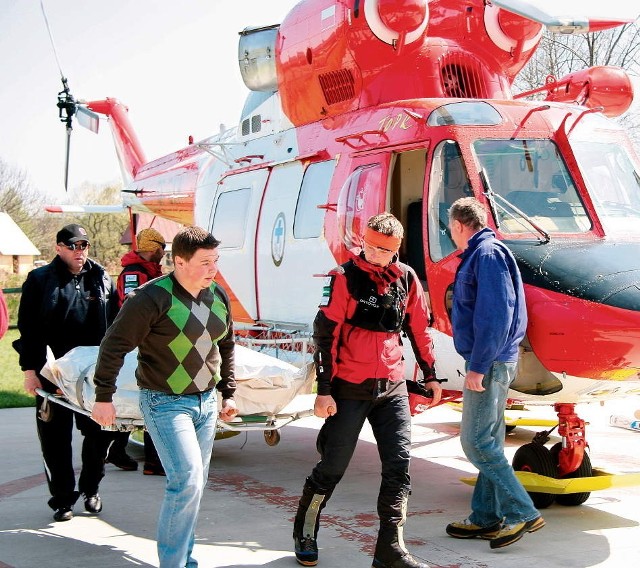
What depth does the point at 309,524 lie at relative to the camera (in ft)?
16.6

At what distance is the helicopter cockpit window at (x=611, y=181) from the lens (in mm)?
6246

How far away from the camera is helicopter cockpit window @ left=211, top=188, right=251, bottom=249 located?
29.2 feet

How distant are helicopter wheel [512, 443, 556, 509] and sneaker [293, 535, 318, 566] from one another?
5.93 feet

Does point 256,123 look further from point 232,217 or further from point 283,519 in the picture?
point 283,519

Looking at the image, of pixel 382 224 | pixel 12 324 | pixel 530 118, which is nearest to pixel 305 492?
pixel 382 224

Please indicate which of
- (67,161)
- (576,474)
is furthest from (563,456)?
(67,161)

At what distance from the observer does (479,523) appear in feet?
18.2

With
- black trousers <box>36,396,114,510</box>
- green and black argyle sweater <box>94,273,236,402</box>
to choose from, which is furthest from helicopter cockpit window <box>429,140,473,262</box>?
black trousers <box>36,396,114,510</box>

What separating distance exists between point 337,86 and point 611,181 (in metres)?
2.48

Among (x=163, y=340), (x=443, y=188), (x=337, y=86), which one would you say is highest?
(x=337, y=86)

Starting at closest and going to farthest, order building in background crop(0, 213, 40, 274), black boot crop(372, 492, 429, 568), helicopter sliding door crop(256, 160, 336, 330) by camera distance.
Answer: black boot crop(372, 492, 429, 568)
helicopter sliding door crop(256, 160, 336, 330)
building in background crop(0, 213, 40, 274)

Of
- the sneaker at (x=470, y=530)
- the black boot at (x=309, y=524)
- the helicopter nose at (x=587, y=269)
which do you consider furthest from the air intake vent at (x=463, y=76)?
the black boot at (x=309, y=524)

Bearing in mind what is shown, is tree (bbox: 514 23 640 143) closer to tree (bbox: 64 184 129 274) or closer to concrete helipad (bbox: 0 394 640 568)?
concrete helipad (bbox: 0 394 640 568)

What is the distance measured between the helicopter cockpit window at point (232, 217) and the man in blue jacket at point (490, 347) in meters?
3.78
